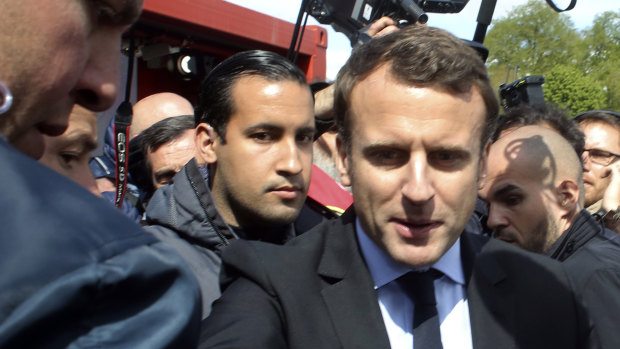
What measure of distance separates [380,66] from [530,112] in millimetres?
1522

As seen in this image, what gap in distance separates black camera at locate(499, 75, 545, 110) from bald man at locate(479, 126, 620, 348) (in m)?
0.41

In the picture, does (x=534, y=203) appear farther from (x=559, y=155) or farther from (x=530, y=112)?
(x=530, y=112)

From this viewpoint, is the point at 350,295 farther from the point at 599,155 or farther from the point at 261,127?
the point at 599,155

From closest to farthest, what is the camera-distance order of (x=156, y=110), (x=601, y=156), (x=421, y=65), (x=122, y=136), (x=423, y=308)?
(x=423, y=308)
(x=421, y=65)
(x=122, y=136)
(x=601, y=156)
(x=156, y=110)

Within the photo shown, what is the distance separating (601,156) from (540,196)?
148 cm

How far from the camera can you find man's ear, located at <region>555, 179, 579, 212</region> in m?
2.31

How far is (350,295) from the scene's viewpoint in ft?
4.56

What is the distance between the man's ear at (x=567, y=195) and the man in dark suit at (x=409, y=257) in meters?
0.85

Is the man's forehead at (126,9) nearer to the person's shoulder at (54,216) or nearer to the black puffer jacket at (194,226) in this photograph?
the person's shoulder at (54,216)

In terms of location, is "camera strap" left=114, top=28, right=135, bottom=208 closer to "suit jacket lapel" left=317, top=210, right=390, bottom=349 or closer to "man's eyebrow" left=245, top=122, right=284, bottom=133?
"man's eyebrow" left=245, top=122, right=284, bottom=133

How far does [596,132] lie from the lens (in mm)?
3602

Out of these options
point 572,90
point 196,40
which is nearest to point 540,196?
point 196,40

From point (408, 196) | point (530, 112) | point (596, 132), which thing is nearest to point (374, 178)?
point (408, 196)

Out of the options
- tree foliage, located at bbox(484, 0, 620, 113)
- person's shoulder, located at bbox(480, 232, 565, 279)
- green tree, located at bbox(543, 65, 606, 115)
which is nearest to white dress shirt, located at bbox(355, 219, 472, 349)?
person's shoulder, located at bbox(480, 232, 565, 279)
